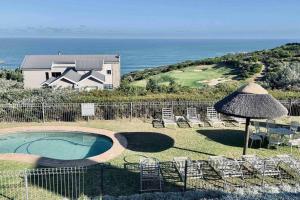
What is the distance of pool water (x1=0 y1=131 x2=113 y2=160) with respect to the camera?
16.3 m

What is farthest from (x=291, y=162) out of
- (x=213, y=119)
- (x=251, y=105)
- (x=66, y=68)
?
(x=66, y=68)

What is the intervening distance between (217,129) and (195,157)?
4.57m

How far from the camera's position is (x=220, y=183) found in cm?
1213

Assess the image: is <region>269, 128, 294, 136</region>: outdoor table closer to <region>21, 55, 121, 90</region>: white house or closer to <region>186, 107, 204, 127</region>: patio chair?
<region>186, 107, 204, 127</region>: patio chair

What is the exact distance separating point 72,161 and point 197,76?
34324 millimetres

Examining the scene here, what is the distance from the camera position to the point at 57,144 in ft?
57.6

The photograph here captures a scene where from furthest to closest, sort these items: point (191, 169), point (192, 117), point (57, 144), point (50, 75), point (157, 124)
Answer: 1. point (50, 75)
2. point (192, 117)
3. point (157, 124)
4. point (57, 144)
5. point (191, 169)

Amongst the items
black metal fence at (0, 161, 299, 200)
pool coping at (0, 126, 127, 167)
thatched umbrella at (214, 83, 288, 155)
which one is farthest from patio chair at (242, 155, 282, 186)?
pool coping at (0, 126, 127, 167)

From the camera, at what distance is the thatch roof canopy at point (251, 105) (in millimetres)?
13242

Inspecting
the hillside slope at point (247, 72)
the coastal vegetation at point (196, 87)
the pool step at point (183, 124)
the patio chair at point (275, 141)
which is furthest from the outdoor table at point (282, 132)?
the hillside slope at point (247, 72)

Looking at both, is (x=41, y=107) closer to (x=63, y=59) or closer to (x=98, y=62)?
(x=98, y=62)

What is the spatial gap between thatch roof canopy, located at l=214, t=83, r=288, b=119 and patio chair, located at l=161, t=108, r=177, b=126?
5277 mm

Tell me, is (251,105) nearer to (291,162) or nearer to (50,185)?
(291,162)

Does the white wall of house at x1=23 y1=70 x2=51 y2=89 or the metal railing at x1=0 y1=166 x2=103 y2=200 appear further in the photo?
the white wall of house at x1=23 y1=70 x2=51 y2=89
